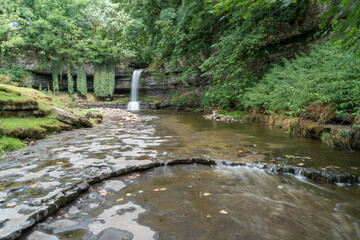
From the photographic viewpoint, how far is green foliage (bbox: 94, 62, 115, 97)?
2598 centimetres

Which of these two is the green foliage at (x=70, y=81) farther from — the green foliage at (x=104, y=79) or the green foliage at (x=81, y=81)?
the green foliage at (x=104, y=79)

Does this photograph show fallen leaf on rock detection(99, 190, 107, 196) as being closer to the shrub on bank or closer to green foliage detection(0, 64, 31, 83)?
the shrub on bank

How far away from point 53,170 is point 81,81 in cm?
2569

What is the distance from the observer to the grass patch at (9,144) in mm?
4191

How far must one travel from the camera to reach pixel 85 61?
2494cm

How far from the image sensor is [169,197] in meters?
2.56

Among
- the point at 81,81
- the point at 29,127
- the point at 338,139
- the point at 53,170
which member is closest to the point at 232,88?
the point at 338,139

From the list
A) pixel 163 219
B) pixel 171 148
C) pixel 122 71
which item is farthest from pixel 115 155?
pixel 122 71

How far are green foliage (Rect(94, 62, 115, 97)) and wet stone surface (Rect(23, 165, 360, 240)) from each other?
2534 cm

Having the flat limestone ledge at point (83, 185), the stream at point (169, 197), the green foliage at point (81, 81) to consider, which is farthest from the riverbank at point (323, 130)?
the green foliage at point (81, 81)

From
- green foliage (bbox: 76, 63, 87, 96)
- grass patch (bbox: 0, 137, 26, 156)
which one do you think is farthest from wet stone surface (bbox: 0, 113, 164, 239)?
green foliage (bbox: 76, 63, 87, 96)

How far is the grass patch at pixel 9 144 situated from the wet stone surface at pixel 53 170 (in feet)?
0.85

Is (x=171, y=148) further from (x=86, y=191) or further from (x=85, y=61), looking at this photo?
(x=85, y=61)

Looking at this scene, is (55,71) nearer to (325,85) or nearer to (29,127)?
(29,127)
